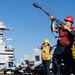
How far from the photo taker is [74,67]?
745 centimetres

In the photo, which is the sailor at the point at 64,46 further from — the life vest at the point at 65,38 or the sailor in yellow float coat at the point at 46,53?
the sailor in yellow float coat at the point at 46,53

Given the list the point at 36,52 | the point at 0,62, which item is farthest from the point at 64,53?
the point at 0,62

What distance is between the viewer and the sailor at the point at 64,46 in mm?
7266

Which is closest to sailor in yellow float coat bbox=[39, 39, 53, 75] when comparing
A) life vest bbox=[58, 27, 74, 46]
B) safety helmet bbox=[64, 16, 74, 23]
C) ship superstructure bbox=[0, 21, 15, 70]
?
life vest bbox=[58, 27, 74, 46]

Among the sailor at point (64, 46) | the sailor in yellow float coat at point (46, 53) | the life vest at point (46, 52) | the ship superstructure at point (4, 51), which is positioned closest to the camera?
the sailor at point (64, 46)

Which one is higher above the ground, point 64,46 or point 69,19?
point 69,19

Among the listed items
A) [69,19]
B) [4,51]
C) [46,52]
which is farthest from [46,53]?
[4,51]

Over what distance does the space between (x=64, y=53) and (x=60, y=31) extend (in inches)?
19.0

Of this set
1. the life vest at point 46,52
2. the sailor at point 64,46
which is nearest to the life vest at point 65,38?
the sailor at point 64,46

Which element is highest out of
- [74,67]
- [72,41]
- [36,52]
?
[36,52]

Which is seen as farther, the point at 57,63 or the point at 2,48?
the point at 2,48

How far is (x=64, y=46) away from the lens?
7348mm

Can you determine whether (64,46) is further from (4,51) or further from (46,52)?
(4,51)

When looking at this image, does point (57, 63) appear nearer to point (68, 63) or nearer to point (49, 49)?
point (68, 63)
